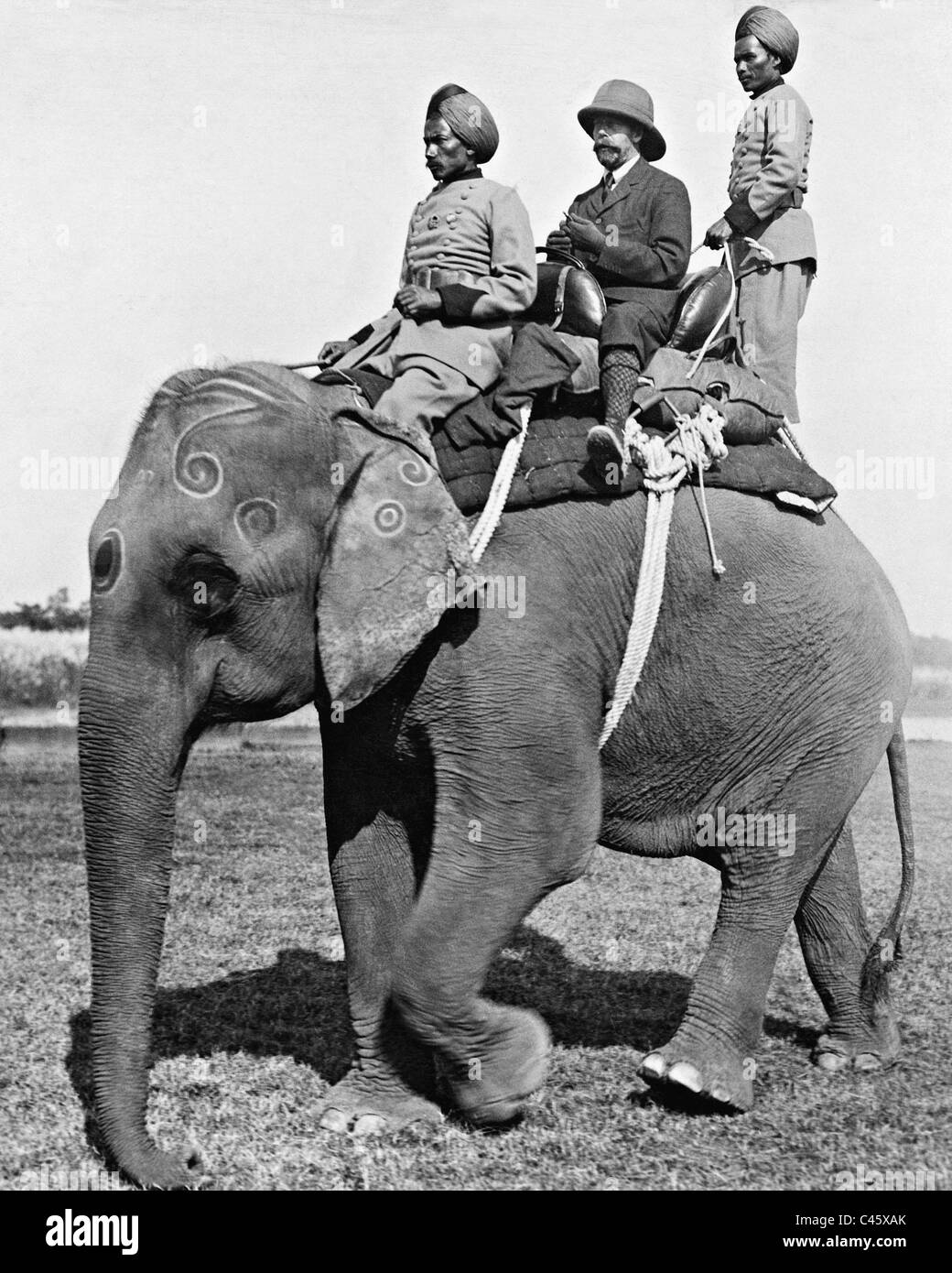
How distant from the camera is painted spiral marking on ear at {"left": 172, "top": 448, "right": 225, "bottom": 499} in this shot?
4191 mm

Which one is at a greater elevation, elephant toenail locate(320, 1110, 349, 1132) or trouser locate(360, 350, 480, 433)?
trouser locate(360, 350, 480, 433)

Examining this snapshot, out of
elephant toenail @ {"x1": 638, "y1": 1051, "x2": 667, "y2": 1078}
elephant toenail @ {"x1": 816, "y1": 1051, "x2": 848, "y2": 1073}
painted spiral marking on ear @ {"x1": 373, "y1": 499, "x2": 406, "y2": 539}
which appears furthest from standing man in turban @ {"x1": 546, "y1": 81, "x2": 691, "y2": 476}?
elephant toenail @ {"x1": 816, "y1": 1051, "x2": 848, "y2": 1073}

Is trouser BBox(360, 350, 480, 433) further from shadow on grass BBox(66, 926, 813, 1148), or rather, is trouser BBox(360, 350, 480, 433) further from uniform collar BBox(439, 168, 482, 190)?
shadow on grass BBox(66, 926, 813, 1148)

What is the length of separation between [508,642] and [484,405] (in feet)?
2.38

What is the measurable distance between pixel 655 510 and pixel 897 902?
1.79 m

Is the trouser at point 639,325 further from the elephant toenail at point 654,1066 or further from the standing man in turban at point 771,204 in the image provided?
the elephant toenail at point 654,1066

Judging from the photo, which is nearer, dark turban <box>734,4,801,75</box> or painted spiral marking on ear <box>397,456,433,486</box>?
painted spiral marking on ear <box>397,456,433,486</box>

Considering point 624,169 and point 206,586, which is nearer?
point 206,586

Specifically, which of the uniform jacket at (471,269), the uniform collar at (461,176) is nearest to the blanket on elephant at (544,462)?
the uniform jacket at (471,269)

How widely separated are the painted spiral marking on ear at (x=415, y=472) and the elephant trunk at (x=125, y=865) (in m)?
0.81

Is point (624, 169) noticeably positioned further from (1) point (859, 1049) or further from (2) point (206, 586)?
(1) point (859, 1049)

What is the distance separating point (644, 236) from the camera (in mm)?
5270

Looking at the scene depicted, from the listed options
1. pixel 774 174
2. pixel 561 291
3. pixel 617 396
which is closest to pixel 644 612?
pixel 617 396

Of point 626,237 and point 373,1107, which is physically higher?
point 626,237
